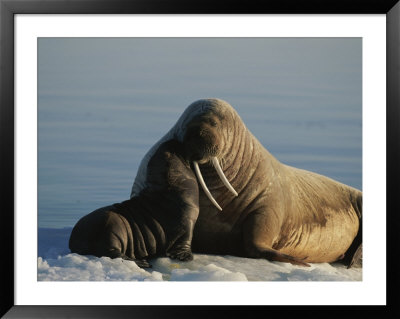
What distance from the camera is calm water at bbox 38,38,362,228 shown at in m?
8.88

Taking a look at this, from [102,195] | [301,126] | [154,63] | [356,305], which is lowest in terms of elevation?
[356,305]

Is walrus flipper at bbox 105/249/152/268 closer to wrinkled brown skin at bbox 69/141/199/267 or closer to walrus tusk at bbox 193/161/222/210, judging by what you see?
wrinkled brown skin at bbox 69/141/199/267

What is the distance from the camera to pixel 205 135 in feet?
30.9

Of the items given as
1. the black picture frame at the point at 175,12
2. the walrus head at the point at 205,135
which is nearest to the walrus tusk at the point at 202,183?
the walrus head at the point at 205,135

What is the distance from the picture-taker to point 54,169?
8.92m

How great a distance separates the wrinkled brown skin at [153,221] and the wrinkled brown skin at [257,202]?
13 centimetres

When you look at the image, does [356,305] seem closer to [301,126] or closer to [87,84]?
[301,126]

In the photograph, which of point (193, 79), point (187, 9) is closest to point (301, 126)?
point (193, 79)

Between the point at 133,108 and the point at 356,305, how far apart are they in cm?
302

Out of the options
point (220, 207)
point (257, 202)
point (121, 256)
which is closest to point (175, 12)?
point (220, 207)

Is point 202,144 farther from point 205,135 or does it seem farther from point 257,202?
point 257,202

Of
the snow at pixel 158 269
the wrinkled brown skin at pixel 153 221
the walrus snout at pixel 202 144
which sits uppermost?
the walrus snout at pixel 202 144

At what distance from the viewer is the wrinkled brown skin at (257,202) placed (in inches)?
372

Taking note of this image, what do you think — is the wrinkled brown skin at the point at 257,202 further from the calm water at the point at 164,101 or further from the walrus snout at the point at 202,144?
the calm water at the point at 164,101
